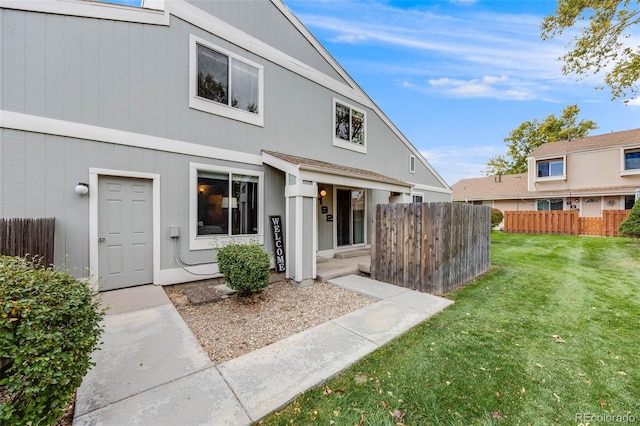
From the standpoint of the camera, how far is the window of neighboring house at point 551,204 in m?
19.2

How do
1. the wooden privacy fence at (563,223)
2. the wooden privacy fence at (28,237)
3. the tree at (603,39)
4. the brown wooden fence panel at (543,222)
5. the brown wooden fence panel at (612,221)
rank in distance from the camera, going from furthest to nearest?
the brown wooden fence panel at (543,222) → the wooden privacy fence at (563,223) → the brown wooden fence panel at (612,221) → the tree at (603,39) → the wooden privacy fence at (28,237)

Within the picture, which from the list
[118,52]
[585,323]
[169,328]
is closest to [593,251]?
[585,323]

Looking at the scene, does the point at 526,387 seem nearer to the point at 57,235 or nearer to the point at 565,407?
the point at 565,407

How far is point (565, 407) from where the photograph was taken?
7.60 feet

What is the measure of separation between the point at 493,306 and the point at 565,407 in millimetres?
2590

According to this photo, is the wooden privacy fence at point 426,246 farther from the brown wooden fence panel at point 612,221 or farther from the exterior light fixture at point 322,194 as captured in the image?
the brown wooden fence panel at point 612,221

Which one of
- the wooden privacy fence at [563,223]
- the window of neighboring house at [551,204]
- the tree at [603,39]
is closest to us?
the tree at [603,39]

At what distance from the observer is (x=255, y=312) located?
4.43m

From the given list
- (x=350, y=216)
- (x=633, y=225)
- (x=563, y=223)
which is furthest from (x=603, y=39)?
(x=350, y=216)

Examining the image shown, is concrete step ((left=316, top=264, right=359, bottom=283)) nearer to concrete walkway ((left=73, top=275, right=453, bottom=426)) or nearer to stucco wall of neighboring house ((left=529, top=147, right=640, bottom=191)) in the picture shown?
concrete walkway ((left=73, top=275, right=453, bottom=426))

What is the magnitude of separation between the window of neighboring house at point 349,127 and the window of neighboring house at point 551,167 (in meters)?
17.8

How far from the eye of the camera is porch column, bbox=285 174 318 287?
5855mm

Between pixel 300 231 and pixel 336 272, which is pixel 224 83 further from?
pixel 336 272

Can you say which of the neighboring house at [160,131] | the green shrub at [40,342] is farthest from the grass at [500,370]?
the neighboring house at [160,131]
